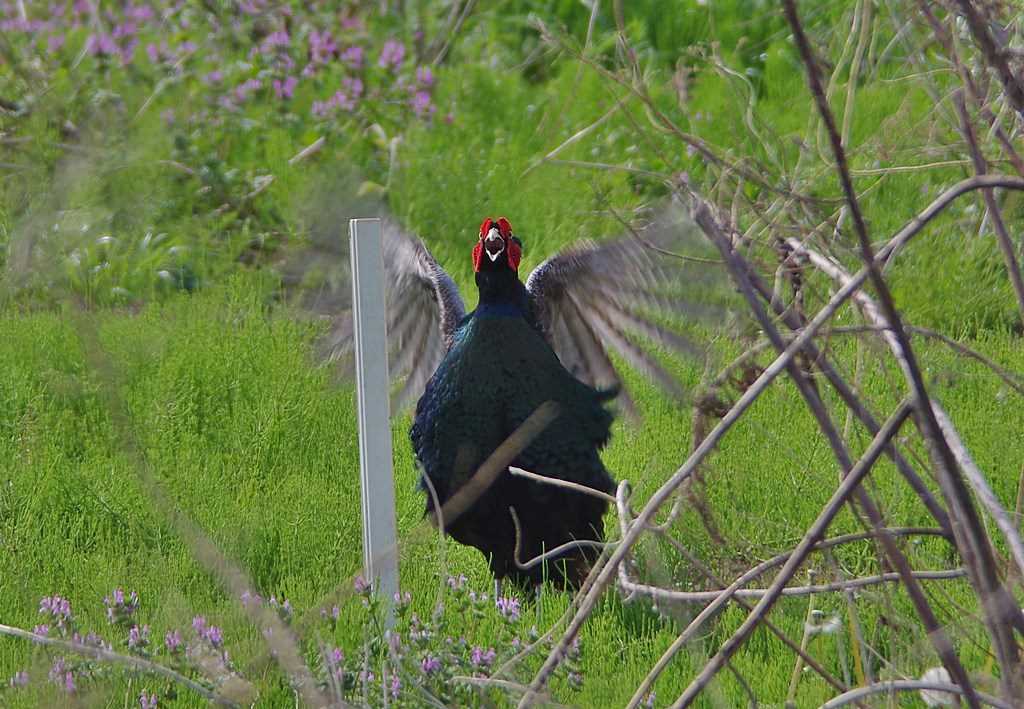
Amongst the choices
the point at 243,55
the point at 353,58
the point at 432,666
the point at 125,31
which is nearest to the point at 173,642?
the point at 432,666

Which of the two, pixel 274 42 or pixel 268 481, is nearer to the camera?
pixel 268 481

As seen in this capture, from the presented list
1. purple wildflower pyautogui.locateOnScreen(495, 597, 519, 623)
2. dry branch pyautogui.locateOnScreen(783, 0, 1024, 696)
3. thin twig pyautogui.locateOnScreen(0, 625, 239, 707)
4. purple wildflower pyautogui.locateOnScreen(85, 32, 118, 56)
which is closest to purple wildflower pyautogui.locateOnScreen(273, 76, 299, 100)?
purple wildflower pyautogui.locateOnScreen(85, 32, 118, 56)

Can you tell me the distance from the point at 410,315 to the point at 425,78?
3.05 meters

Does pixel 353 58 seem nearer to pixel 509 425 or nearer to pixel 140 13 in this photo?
pixel 140 13

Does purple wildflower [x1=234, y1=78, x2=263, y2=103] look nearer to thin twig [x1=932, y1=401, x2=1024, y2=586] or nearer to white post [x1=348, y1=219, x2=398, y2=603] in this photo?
white post [x1=348, y1=219, x2=398, y2=603]

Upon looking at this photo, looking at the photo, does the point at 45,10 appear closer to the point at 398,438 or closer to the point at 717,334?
the point at 398,438

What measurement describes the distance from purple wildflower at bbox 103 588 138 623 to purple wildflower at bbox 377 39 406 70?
13.9 ft

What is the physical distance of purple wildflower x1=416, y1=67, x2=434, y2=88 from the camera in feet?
22.0

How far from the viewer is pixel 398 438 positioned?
4.44 meters

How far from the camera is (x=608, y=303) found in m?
3.64

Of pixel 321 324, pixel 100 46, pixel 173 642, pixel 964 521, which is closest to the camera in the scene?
pixel 964 521

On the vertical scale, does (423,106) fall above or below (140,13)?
below

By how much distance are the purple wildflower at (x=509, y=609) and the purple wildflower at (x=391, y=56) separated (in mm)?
4228

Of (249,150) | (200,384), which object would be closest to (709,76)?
(249,150)
